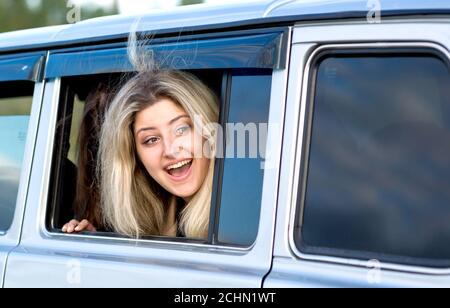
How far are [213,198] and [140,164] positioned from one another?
0.62m

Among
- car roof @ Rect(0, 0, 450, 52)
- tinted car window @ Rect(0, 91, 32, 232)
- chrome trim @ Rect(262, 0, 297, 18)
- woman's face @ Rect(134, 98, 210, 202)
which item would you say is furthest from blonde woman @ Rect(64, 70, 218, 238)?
chrome trim @ Rect(262, 0, 297, 18)

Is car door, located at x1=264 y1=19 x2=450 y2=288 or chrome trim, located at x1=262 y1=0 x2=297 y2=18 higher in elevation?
chrome trim, located at x1=262 y1=0 x2=297 y2=18

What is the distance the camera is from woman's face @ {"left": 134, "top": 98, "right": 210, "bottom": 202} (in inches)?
120

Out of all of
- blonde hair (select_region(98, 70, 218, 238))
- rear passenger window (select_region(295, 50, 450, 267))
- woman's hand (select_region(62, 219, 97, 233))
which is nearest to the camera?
rear passenger window (select_region(295, 50, 450, 267))

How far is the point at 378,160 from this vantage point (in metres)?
2.38

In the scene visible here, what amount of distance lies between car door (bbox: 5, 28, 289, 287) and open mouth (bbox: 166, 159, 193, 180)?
0.30 m

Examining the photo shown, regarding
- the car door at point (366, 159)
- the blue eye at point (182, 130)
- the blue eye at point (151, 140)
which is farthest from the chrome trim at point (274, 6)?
the blue eye at point (151, 140)

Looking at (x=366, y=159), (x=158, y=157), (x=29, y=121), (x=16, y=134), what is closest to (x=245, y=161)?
(x=366, y=159)

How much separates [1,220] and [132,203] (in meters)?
0.56

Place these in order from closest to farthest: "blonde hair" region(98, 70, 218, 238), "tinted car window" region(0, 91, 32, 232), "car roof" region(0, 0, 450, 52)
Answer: "car roof" region(0, 0, 450, 52)
"blonde hair" region(98, 70, 218, 238)
"tinted car window" region(0, 91, 32, 232)

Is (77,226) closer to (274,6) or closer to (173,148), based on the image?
(173,148)

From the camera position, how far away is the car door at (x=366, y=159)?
229 cm

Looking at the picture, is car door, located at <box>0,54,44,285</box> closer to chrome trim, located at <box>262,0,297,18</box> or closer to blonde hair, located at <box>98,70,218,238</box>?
blonde hair, located at <box>98,70,218,238</box>

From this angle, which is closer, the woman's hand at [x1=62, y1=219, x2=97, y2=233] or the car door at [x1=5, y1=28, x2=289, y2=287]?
the car door at [x1=5, y1=28, x2=289, y2=287]
